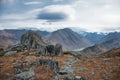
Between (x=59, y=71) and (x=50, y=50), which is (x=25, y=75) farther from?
(x=50, y=50)

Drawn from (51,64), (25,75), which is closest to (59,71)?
(51,64)

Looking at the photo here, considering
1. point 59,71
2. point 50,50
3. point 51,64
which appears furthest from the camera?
point 50,50

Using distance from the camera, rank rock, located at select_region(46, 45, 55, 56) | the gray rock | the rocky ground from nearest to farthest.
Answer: the rocky ground → the gray rock → rock, located at select_region(46, 45, 55, 56)

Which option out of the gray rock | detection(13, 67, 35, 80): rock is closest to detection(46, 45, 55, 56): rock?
the gray rock

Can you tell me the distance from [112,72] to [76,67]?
10.8 metres

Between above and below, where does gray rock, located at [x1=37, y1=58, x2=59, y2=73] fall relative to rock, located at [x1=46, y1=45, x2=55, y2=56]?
below

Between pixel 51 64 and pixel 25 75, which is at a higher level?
pixel 51 64

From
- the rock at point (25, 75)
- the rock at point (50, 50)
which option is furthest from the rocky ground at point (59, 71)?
the rock at point (50, 50)

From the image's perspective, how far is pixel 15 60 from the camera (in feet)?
238

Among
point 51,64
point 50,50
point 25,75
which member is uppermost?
point 50,50

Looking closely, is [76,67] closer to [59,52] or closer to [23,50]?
[59,52]

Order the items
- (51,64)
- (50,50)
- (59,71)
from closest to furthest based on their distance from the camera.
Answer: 1. (59,71)
2. (51,64)
3. (50,50)

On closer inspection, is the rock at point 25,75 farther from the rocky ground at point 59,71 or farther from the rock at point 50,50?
the rock at point 50,50

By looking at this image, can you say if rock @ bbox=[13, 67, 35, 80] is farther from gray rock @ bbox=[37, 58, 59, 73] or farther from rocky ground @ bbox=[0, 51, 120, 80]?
gray rock @ bbox=[37, 58, 59, 73]
